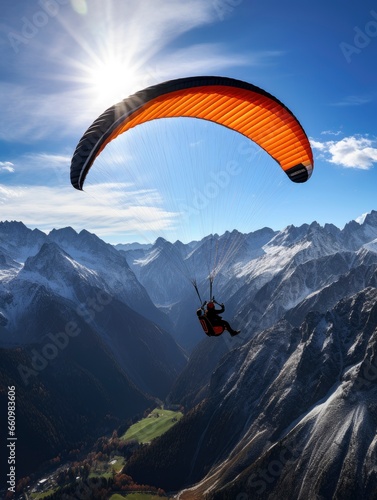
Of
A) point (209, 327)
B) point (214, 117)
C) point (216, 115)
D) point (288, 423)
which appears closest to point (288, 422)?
point (288, 423)

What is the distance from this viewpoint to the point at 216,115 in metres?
26.0

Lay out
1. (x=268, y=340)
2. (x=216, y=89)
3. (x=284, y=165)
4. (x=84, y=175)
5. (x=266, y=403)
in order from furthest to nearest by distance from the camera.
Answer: (x=268, y=340)
(x=266, y=403)
(x=284, y=165)
(x=216, y=89)
(x=84, y=175)

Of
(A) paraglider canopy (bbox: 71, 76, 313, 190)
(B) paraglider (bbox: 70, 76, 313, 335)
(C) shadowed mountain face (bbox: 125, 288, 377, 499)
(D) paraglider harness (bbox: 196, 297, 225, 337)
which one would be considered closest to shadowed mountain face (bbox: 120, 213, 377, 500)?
(C) shadowed mountain face (bbox: 125, 288, 377, 499)

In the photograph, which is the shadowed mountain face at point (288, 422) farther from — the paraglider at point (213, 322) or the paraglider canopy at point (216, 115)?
the paraglider canopy at point (216, 115)

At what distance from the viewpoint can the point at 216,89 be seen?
21.8 metres

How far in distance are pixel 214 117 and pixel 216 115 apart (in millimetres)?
267

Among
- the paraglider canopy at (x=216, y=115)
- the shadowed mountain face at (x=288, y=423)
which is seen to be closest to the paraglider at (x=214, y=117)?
the paraglider canopy at (x=216, y=115)

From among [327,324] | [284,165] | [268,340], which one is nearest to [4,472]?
[268,340]

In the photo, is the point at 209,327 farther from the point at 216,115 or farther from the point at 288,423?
the point at 288,423

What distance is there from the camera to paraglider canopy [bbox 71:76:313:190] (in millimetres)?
17453

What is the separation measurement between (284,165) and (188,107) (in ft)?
27.7

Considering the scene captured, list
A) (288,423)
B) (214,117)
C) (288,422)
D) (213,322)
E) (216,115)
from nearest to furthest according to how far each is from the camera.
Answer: (213,322), (216,115), (214,117), (288,423), (288,422)

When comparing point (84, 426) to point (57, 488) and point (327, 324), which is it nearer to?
point (57, 488)

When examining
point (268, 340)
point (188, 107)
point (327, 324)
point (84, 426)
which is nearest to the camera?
point (188, 107)
